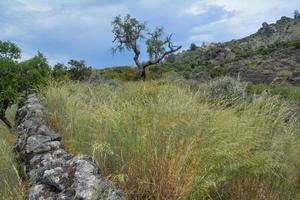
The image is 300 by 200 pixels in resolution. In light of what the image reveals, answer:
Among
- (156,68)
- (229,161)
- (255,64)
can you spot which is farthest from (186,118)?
(156,68)

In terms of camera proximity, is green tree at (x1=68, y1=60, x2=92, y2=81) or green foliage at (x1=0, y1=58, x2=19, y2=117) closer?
green foliage at (x1=0, y1=58, x2=19, y2=117)

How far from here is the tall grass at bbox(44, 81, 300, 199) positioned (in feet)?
16.3

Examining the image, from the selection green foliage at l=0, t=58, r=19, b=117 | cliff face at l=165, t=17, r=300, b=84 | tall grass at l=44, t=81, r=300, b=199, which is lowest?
cliff face at l=165, t=17, r=300, b=84

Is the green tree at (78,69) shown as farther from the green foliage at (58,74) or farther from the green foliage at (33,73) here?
the green foliage at (33,73)

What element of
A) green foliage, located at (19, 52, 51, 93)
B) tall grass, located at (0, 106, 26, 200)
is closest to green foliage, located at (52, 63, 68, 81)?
green foliage, located at (19, 52, 51, 93)

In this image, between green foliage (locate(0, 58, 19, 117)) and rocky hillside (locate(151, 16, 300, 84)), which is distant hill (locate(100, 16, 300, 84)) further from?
green foliage (locate(0, 58, 19, 117))

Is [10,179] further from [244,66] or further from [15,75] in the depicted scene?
[244,66]

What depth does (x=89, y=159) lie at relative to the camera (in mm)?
4887

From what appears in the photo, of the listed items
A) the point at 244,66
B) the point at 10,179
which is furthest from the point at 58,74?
the point at 244,66

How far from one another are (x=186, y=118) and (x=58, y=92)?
5337mm

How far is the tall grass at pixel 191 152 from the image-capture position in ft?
16.3

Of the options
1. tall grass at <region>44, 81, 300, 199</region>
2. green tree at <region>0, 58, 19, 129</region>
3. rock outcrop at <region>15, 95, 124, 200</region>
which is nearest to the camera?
rock outcrop at <region>15, 95, 124, 200</region>

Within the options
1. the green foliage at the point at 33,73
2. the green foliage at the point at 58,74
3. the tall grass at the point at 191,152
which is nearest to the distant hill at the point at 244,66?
the green foliage at the point at 58,74

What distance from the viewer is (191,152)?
5.23 m
